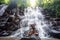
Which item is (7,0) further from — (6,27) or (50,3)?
(50,3)

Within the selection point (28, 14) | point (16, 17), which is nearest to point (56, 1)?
point (28, 14)

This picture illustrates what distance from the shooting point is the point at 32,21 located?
4219 mm

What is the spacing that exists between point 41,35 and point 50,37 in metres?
0.21

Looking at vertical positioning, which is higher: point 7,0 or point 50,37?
point 7,0

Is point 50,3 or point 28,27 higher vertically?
point 50,3

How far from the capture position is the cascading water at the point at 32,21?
4.19m

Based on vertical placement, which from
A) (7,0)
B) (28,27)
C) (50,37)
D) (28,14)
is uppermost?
(7,0)

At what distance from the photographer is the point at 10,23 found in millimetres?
4305

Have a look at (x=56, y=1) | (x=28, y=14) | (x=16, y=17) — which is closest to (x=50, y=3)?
(x=56, y=1)

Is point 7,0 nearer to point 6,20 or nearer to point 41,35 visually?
point 6,20

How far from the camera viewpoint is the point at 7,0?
4.33m

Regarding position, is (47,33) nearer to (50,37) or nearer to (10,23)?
(50,37)

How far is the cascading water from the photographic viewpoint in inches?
165

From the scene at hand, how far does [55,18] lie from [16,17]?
2.99 ft
